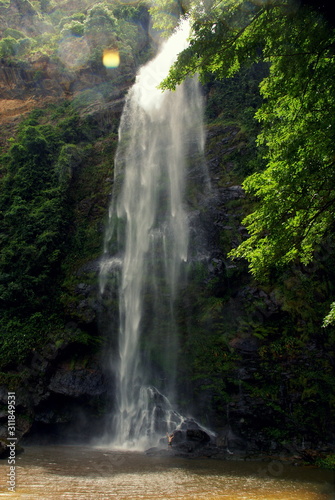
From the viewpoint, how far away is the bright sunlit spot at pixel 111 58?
2552 cm

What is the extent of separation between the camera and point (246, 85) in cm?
2036

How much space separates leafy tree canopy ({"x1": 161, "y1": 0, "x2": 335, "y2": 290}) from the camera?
5164 millimetres

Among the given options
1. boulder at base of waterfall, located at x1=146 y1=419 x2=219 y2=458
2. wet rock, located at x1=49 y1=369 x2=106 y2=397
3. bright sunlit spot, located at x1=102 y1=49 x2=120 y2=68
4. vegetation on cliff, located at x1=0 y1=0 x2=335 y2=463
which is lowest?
boulder at base of waterfall, located at x1=146 y1=419 x2=219 y2=458

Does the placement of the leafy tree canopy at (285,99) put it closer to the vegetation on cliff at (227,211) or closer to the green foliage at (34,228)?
the vegetation on cliff at (227,211)

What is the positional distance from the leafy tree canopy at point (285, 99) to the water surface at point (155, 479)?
4.05 meters

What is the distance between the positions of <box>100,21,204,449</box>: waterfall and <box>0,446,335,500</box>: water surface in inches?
118

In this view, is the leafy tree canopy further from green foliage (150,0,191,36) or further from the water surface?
the water surface

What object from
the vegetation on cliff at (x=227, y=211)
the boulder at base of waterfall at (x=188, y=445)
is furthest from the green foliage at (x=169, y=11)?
the boulder at base of waterfall at (x=188, y=445)

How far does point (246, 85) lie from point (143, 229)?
11.6 m

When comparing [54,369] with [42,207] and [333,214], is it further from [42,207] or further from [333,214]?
[333,214]

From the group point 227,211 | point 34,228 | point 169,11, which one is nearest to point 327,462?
point 227,211

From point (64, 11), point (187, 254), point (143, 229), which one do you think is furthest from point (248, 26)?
point (64, 11)

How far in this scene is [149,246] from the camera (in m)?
15.6

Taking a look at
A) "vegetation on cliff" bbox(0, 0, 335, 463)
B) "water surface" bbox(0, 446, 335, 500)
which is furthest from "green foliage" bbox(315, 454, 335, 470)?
"vegetation on cliff" bbox(0, 0, 335, 463)
